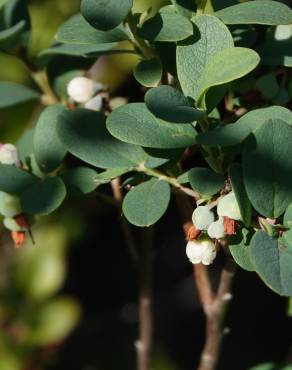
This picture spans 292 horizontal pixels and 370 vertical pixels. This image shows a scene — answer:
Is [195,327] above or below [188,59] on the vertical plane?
below

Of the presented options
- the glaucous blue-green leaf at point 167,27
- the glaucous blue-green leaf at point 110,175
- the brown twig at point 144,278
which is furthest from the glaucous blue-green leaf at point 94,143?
the brown twig at point 144,278

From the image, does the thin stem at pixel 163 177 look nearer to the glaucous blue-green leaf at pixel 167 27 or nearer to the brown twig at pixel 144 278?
the glaucous blue-green leaf at pixel 167 27

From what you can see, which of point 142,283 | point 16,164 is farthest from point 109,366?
point 16,164

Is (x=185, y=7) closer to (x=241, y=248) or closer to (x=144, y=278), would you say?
(x=241, y=248)

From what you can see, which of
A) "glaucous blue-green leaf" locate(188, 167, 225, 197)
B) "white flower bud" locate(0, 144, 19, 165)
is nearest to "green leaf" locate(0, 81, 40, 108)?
"white flower bud" locate(0, 144, 19, 165)

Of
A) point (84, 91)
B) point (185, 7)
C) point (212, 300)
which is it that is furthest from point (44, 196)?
point (212, 300)

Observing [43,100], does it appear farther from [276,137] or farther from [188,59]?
[276,137]
